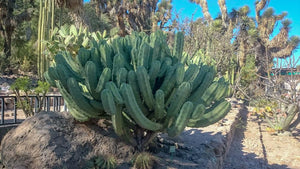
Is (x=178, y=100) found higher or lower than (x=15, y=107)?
higher

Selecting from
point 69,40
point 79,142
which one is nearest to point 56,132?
point 79,142

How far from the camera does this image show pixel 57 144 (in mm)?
3549

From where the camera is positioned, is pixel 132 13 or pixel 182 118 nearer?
pixel 182 118

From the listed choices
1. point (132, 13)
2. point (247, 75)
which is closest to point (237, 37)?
point (247, 75)

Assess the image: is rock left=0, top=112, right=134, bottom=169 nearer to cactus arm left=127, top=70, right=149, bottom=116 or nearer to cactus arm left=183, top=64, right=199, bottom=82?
cactus arm left=127, top=70, right=149, bottom=116

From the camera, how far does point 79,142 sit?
3.76 m

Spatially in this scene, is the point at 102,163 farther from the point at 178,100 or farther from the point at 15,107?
the point at 15,107

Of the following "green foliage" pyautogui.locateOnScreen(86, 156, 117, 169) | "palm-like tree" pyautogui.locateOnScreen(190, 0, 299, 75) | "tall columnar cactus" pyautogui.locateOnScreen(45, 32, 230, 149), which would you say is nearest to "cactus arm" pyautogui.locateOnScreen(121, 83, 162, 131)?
"tall columnar cactus" pyautogui.locateOnScreen(45, 32, 230, 149)

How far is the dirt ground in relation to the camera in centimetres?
685

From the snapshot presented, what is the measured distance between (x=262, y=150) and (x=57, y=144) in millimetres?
6675

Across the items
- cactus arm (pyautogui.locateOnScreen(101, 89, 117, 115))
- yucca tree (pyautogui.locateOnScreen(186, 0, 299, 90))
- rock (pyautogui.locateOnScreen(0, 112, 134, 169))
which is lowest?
rock (pyautogui.locateOnScreen(0, 112, 134, 169))

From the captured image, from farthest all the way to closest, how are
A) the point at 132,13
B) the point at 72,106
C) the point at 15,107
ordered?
1. the point at 132,13
2. the point at 15,107
3. the point at 72,106

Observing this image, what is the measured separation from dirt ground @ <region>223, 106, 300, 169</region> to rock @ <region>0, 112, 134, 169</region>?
3.65m

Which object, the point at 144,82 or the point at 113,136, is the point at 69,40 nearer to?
the point at 113,136
